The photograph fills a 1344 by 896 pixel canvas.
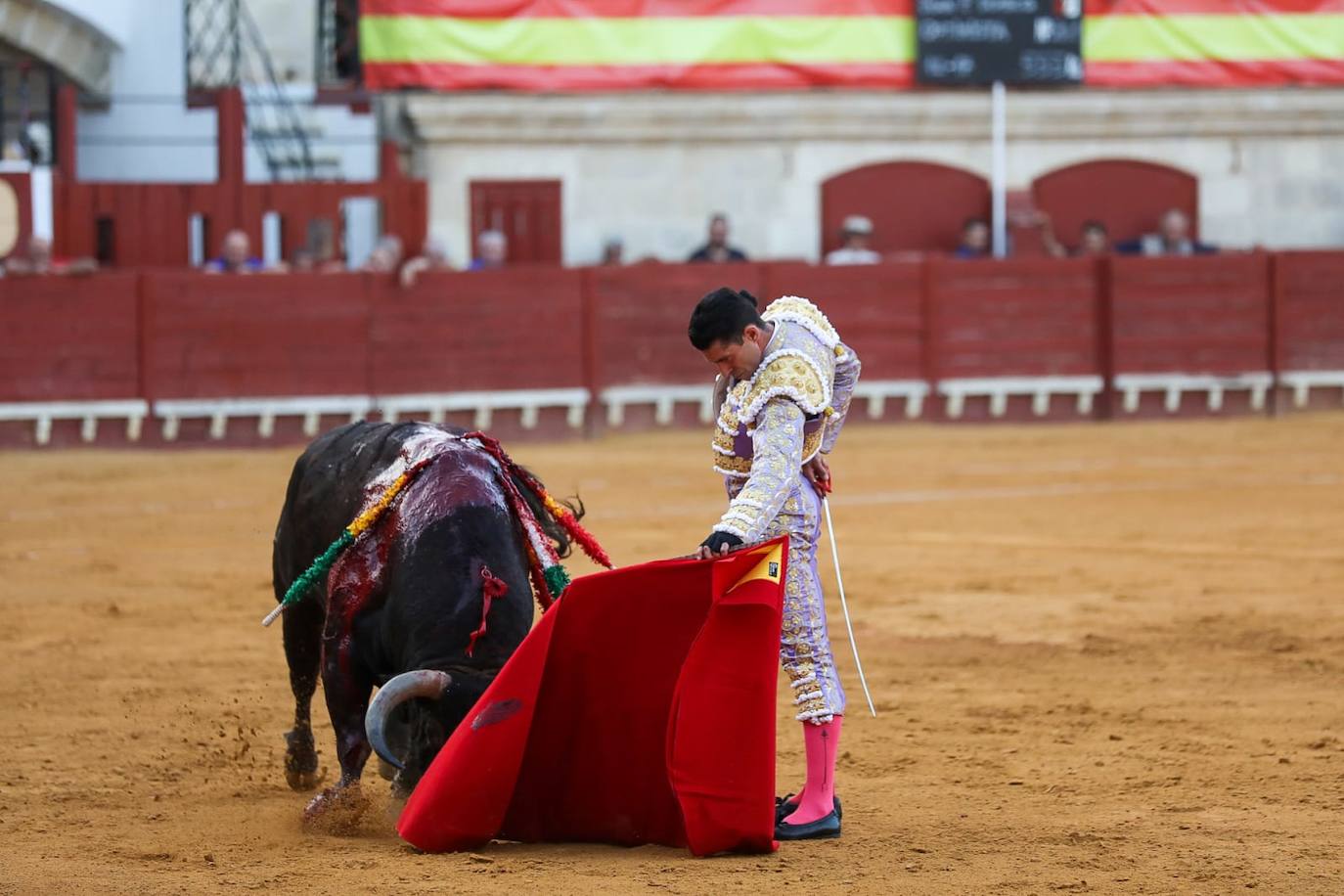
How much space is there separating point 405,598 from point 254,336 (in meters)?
8.85

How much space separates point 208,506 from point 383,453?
5.62m

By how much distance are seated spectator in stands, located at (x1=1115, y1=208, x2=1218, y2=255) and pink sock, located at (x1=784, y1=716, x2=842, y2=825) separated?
10954 millimetres

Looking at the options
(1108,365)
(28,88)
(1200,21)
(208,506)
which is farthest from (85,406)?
(1200,21)

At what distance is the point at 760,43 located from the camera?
1461 cm

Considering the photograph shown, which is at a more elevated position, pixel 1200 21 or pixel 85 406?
pixel 1200 21

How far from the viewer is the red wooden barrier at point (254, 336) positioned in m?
12.4

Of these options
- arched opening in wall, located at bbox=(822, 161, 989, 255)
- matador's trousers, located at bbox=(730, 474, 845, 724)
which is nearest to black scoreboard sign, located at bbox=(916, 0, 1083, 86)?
arched opening in wall, located at bbox=(822, 161, 989, 255)

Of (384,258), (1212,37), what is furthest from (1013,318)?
(384,258)

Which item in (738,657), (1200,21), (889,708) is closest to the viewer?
(738,657)

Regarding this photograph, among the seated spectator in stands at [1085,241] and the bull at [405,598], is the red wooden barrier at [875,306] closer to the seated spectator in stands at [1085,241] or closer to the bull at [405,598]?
the seated spectator in stands at [1085,241]

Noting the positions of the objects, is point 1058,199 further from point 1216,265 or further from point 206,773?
point 206,773

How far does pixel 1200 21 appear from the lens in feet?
49.6

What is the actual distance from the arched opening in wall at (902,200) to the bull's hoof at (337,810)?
11.5 metres

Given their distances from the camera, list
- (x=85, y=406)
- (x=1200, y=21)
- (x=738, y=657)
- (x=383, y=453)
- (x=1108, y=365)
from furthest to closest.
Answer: (x=1200, y=21), (x=1108, y=365), (x=85, y=406), (x=383, y=453), (x=738, y=657)
